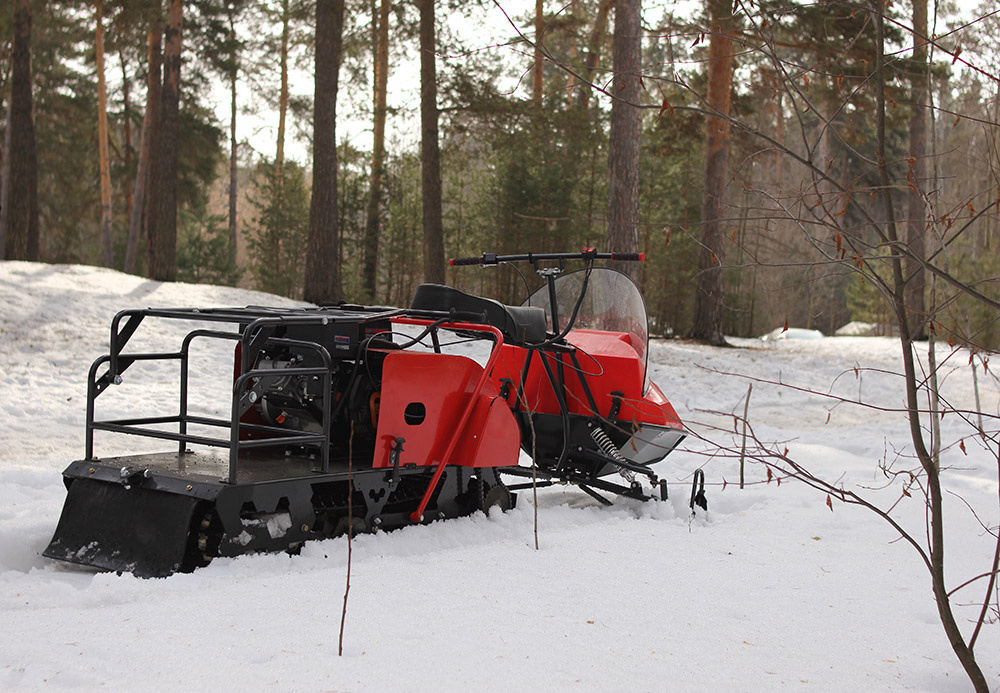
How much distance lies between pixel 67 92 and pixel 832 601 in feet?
102

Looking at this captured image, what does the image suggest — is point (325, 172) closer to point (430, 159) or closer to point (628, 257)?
point (430, 159)

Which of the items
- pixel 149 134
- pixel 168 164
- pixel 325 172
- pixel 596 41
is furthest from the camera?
pixel 149 134

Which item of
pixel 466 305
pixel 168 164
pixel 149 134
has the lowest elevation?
pixel 466 305

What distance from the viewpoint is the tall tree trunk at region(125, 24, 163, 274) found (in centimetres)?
2188

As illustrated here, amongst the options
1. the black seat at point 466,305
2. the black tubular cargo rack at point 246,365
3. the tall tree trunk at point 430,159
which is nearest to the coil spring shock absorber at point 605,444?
the black seat at point 466,305

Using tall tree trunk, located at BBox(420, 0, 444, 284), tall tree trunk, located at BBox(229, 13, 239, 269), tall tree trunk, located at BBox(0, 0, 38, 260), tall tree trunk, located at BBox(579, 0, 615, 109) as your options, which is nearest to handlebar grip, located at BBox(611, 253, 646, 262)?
tall tree trunk, located at BBox(420, 0, 444, 284)

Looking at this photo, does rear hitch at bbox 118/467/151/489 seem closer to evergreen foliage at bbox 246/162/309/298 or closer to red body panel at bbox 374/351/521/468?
red body panel at bbox 374/351/521/468

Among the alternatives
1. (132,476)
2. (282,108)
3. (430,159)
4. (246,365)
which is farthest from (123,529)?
(282,108)

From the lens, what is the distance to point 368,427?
4.96m

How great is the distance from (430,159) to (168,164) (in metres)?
5.74

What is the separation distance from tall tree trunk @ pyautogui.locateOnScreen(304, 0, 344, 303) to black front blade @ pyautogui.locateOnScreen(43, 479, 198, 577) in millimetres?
12941

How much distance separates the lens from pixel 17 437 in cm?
729

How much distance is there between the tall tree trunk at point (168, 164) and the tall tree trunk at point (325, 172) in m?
3.51

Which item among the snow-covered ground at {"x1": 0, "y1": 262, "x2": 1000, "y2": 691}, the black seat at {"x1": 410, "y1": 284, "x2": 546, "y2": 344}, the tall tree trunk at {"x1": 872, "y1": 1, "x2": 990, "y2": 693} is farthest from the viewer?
the black seat at {"x1": 410, "y1": 284, "x2": 546, "y2": 344}
